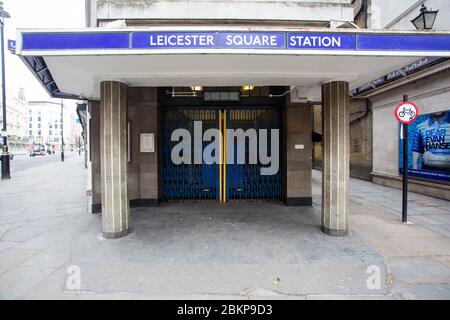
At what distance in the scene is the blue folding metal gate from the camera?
8398 mm

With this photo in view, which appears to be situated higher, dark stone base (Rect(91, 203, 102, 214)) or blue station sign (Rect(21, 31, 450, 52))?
blue station sign (Rect(21, 31, 450, 52))

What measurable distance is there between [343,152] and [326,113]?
887 mm

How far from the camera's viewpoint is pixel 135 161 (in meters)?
7.75

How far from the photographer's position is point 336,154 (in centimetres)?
528

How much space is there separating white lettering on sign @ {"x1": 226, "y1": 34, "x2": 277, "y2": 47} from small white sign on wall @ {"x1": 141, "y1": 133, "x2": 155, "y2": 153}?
458 centimetres

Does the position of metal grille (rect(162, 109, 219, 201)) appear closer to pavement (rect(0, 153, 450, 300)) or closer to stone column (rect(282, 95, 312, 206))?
pavement (rect(0, 153, 450, 300))

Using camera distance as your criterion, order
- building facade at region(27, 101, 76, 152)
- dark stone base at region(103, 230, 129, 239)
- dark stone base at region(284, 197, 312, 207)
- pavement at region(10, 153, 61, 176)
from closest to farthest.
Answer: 1. dark stone base at region(103, 230, 129, 239)
2. dark stone base at region(284, 197, 312, 207)
3. pavement at region(10, 153, 61, 176)
4. building facade at region(27, 101, 76, 152)

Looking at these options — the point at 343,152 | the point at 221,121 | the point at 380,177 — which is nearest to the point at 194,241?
the point at 343,152

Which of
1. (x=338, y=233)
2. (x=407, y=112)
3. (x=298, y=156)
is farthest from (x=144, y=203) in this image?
(x=407, y=112)

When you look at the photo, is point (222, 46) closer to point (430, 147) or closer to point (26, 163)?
point (430, 147)
